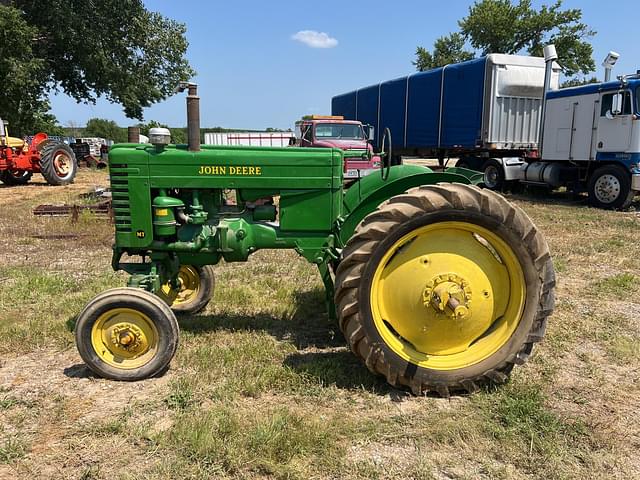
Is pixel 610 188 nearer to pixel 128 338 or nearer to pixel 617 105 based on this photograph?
pixel 617 105

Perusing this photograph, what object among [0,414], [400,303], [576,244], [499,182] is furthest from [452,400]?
[499,182]

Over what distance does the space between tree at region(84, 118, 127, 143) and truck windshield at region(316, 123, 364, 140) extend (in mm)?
38027

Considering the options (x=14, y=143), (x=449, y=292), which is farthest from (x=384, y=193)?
(x=14, y=143)

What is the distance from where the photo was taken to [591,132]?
12.2 meters

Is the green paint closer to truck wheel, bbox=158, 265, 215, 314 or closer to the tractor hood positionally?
truck wheel, bbox=158, 265, 215, 314

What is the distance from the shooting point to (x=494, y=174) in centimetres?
1470

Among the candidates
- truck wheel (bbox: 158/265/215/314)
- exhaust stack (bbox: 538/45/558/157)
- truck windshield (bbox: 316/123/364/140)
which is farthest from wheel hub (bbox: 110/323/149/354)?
exhaust stack (bbox: 538/45/558/157)

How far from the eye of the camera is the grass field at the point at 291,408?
8.28ft

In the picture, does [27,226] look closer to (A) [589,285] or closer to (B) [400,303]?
(B) [400,303]

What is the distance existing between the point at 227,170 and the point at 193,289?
4.69 feet

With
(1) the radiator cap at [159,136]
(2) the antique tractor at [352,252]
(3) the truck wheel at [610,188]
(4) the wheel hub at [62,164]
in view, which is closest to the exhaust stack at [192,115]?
(2) the antique tractor at [352,252]

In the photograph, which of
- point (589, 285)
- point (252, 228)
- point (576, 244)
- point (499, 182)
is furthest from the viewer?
point (499, 182)

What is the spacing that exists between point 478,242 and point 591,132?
10.8m

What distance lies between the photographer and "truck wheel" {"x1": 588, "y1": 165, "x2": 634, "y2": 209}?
11.4 m
